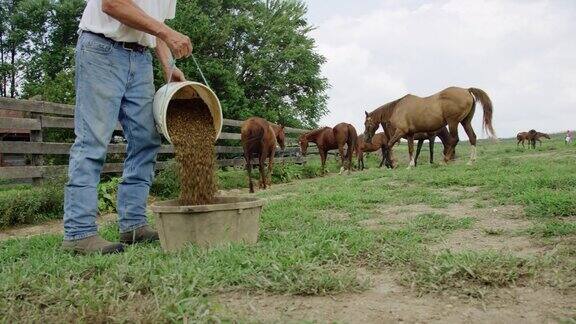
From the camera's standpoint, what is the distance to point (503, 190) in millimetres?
5328

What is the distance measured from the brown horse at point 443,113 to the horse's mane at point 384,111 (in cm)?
42

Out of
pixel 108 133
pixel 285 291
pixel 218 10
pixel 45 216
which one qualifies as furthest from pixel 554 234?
pixel 218 10

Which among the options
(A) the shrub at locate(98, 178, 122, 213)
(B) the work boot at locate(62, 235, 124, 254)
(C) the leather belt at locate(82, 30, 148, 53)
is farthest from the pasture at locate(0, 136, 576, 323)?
(A) the shrub at locate(98, 178, 122, 213)

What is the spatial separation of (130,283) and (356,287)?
3.43 ft

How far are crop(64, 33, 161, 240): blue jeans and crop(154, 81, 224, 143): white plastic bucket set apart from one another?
0.17 metres

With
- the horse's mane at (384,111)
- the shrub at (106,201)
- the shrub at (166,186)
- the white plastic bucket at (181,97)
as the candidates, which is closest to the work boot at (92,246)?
the white plastic bucket at (181,97)

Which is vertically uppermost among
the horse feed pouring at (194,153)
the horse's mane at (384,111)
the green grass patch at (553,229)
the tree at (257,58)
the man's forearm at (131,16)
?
the tree at (257,58)

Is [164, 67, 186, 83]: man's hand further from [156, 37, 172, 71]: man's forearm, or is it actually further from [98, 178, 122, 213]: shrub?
[98, 178, 122, 213]: shrub

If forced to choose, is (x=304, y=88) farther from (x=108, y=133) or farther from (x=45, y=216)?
(x=108, y=133)

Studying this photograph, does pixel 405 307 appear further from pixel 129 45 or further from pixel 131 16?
pixel 129 45

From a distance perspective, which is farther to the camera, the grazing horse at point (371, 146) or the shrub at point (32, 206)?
the grazing horse at point (371, 146)

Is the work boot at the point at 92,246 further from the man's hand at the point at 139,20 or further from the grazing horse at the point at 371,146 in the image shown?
the grazing horse at the point at 371,146

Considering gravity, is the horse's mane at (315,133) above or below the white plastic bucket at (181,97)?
above

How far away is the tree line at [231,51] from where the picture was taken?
22.9m
